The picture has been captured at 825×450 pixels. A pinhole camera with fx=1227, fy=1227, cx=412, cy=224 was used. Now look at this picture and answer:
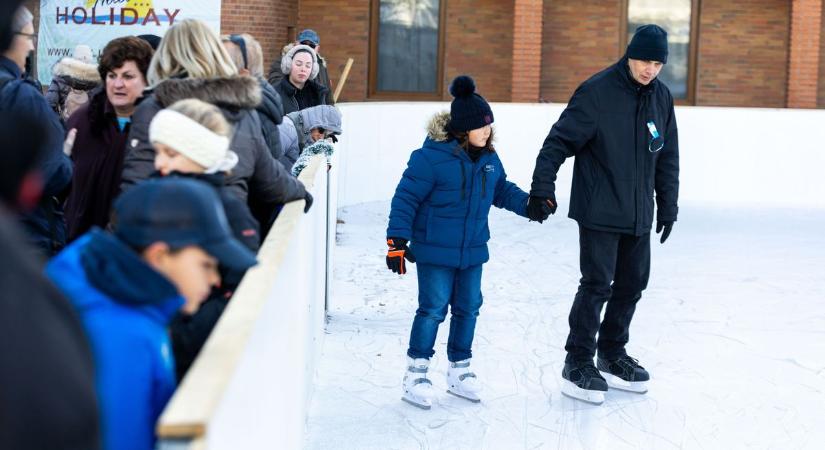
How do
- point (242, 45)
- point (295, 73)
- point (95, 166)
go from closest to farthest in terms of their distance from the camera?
point (95, 166), point (242, 45), point (295, 73)

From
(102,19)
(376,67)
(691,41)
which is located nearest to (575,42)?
(691,41)

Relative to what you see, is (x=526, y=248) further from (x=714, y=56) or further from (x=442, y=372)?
(x=714, y=56)

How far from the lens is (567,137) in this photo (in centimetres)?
566

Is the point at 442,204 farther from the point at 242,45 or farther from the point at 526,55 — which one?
the point at 526,55

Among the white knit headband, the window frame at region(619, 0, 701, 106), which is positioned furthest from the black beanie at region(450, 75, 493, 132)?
the window frame at region(619, 0, 701, 106)

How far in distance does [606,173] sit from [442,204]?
81 cm

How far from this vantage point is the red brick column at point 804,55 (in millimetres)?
21500

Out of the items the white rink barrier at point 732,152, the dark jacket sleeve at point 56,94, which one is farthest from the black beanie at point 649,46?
the white rink barrier at point 732,152

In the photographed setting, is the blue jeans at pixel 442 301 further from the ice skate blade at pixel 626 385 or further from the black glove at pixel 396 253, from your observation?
the ice skate blade at pixel 626 385

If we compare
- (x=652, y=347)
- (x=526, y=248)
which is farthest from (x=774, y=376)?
(x=526, y=248)

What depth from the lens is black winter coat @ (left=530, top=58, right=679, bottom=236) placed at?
221 inches

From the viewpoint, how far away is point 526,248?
11.0 meters

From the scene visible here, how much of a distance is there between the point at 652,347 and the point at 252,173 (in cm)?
356

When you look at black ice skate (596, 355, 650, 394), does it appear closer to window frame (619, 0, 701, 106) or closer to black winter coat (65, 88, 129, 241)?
black winter coat (65, 88, 129, 241)
